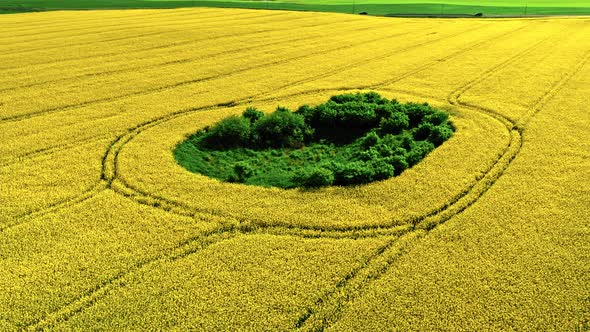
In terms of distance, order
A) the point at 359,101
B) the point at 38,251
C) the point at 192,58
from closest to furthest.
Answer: the point at 38,251, the point at 359,101, the point at 192,58

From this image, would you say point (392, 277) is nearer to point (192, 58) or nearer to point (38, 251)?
point (38, 251)

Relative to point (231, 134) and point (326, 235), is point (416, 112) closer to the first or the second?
point (231, 134)

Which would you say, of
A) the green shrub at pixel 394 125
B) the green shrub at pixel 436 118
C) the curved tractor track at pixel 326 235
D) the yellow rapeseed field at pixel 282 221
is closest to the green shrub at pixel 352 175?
the yellow rapeseed field at pixel 282 221

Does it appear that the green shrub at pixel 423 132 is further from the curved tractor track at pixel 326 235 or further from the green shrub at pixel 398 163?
the green shrub at pixel 398 163

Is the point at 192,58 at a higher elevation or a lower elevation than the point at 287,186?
higher

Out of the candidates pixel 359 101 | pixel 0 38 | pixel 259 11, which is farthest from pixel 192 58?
pixel 259 11
